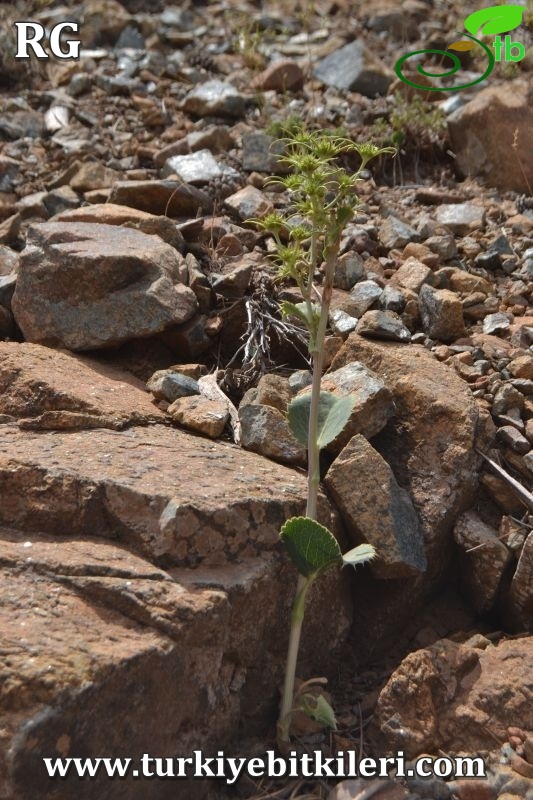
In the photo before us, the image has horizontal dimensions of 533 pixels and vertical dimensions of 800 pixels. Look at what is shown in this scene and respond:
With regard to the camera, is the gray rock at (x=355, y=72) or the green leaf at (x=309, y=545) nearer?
the green leaf at (x=309, y=545)

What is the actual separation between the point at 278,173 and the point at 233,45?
5.63 feet

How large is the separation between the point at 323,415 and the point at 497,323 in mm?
1316

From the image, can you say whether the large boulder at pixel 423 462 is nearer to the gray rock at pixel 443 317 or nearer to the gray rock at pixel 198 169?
the gray rock at pixel 443 317

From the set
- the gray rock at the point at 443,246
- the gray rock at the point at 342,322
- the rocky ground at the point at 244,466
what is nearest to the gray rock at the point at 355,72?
the rocky ground at the point at 244,466

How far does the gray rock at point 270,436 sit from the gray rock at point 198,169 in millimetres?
1831

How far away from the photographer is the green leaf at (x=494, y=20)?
6090 mm

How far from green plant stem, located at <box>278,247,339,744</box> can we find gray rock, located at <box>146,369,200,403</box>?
0.78 metres

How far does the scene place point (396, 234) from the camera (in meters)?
4.26

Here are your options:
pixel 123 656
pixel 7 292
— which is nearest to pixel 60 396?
pixel 7 292

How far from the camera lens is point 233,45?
6.07 metres

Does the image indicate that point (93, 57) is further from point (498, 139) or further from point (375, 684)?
point (375, 684)

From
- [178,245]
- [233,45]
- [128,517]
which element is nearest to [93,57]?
[233,45]

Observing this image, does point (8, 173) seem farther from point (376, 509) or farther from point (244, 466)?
point (376, 509)

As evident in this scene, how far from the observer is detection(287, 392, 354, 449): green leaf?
2.69 metres
